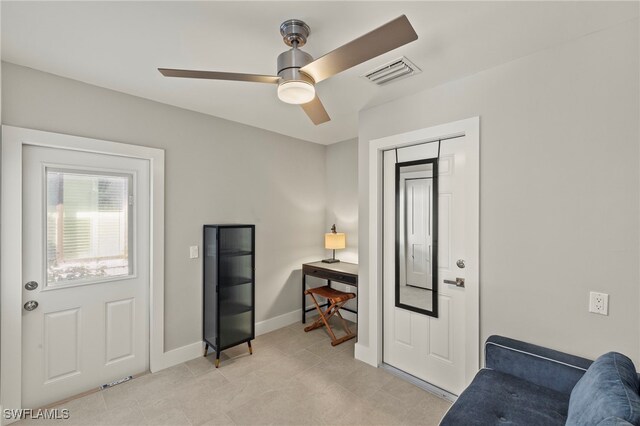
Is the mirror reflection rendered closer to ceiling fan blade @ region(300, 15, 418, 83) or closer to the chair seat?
the chair seat

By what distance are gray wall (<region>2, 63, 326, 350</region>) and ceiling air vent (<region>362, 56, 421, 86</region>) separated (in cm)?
180

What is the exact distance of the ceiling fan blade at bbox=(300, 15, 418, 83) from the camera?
1146mm

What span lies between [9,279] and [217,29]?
2.25 metres

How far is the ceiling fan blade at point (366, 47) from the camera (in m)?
1.15

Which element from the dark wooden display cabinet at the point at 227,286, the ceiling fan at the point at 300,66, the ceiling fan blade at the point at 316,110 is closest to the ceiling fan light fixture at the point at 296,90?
the ceiling fan at the point at 300,66

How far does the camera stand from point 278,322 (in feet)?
12.4

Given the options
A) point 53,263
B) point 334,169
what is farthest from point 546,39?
point 53,263

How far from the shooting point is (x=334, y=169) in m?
4.35

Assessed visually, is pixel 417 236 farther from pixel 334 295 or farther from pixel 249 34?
pixel 249 34

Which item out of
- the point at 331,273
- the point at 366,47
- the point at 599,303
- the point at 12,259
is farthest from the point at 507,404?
the point at 12,259

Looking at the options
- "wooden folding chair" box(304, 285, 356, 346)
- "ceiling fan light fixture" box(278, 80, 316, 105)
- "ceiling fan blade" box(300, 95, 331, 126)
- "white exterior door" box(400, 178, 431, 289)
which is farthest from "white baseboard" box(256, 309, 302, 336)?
"ceiling fan light fixture" box(278, 80, 316, 105)

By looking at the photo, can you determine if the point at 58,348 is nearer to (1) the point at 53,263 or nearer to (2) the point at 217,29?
(1) the point at 53,263

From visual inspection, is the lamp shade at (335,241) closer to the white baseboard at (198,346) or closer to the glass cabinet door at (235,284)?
the white baseboard at (198,346)

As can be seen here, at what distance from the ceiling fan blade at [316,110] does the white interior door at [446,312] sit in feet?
3.46
